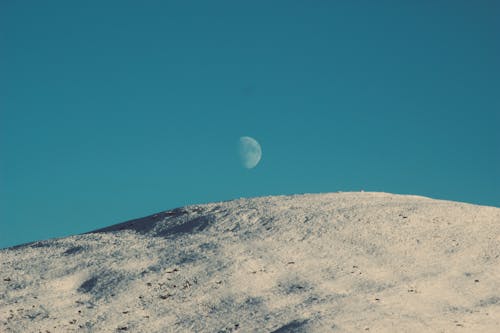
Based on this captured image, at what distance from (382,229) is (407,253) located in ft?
2.86

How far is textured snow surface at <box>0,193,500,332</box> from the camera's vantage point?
26.1ft

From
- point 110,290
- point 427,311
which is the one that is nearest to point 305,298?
point 427,311

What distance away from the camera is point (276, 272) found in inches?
365

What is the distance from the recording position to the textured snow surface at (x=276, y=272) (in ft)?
26.1

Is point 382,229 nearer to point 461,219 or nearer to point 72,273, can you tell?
point 461,219

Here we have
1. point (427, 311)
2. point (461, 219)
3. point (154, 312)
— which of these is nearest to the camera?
point (427, 311)

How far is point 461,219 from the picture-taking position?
11.2m

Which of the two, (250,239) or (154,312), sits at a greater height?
(250,239)

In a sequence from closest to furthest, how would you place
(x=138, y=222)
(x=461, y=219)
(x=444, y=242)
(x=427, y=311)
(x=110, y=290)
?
1. (x=427, y=311)
2. (x=110, y=290)
3. (x=444, y=242)
4. (x=461, y=219)
5. (x=138, y=222)

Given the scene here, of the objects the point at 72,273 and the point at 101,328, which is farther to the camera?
the point at 72,273

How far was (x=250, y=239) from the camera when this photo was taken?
34.7 feet

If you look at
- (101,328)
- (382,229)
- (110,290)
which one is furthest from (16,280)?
(382,229)

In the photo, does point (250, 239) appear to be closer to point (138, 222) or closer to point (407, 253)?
point (407, 253)

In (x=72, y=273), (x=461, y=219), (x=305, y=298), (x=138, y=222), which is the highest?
(x=138, y=222)
